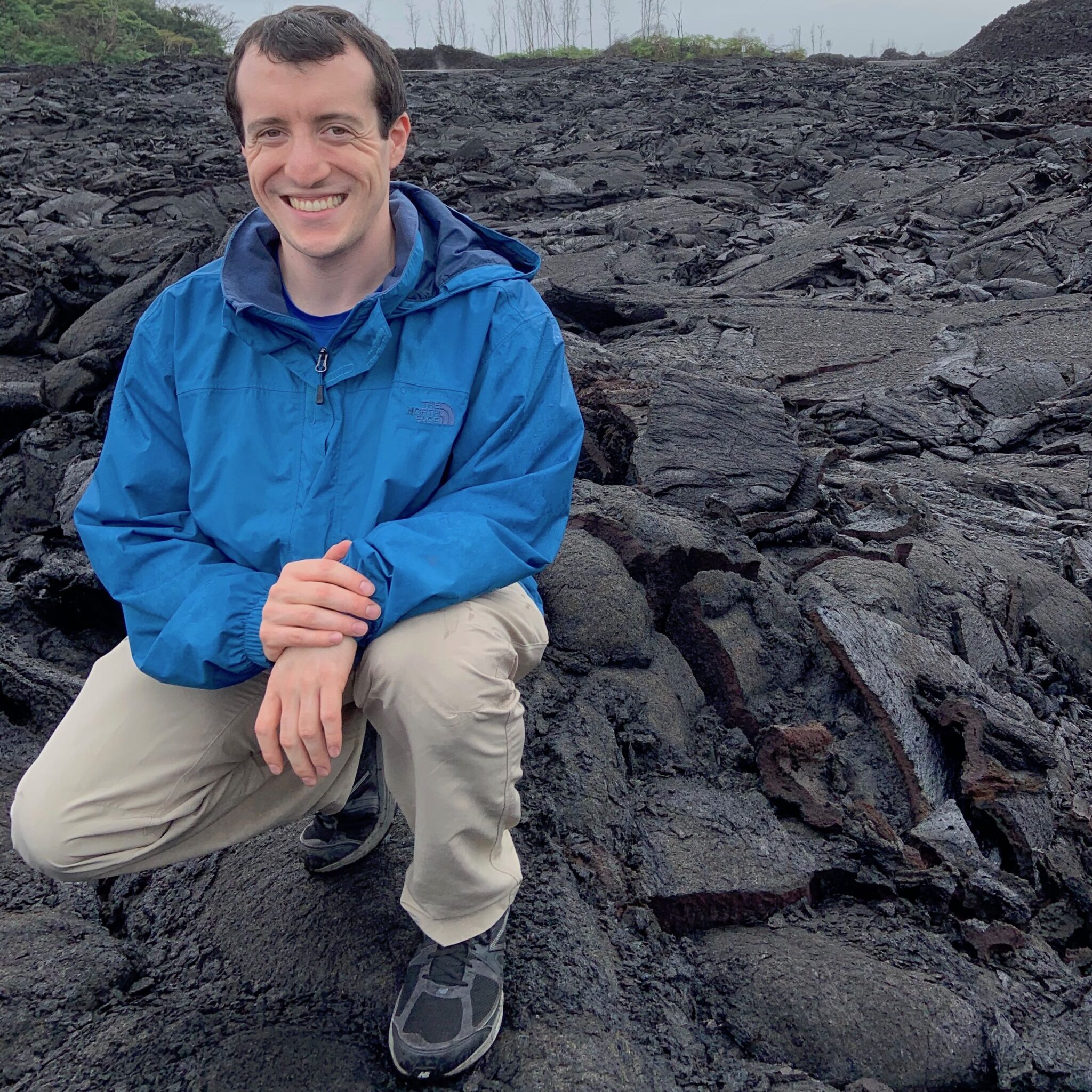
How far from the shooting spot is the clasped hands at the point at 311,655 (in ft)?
6.55

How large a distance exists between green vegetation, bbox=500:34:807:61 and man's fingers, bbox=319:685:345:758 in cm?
3350

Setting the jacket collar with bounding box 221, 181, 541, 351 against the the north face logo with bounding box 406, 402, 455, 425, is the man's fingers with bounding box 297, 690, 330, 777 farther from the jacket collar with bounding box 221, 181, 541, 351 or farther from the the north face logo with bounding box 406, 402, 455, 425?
the jacket collar with bounding box 221, 181, 541, 351

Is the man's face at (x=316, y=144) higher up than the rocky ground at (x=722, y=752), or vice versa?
the man's face at (x=316, y=144)

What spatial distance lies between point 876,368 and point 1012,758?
191 inches

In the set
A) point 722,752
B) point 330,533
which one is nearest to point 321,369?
point 330,533

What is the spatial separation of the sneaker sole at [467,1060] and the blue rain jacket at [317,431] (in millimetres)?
874

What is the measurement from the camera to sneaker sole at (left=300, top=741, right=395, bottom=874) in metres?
2.74

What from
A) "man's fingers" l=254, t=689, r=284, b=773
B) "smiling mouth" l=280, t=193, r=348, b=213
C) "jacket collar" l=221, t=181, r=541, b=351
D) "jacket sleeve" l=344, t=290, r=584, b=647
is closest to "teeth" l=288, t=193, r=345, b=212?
"smiling mouth" l=280, t=193, r=348, b=213

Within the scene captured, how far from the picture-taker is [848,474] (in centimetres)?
547

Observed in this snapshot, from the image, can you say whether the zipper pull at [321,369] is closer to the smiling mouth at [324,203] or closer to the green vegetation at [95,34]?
the smiling mouth at [324,203]

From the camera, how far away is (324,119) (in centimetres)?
232

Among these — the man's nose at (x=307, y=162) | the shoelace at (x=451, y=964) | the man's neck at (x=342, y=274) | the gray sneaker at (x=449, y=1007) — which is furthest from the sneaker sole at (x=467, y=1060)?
the man's nose at (x=307, y=162)

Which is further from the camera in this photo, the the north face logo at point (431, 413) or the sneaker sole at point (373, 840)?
the sneaker sole at point (373, 840)

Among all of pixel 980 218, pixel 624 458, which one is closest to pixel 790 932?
pixel 624 458
